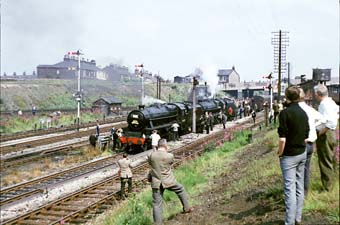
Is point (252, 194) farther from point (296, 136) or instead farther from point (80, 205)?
point (80, 205)

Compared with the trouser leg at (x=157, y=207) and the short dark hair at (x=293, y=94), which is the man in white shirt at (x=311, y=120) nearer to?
the short dark hair at (x=293, y=94)

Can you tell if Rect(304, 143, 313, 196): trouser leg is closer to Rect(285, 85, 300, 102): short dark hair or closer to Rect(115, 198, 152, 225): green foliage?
Rect(285, 85, 300, 102): short dark hair

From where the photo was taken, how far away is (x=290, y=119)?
575 centimetres

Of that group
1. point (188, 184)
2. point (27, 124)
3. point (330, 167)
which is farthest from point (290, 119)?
point (27, 124)

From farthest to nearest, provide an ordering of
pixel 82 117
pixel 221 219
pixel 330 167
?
1. pixel 82 117
2. pixel 221 219
3. pixel 330 167

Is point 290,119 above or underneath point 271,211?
above

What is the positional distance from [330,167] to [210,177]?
6951 mm

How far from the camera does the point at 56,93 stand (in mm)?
65938

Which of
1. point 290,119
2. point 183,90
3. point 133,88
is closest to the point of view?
point 290,119

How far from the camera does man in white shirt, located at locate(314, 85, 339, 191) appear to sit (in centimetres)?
640

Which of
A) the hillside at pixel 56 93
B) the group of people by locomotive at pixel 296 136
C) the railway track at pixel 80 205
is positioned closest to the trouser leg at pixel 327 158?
the group of people by locomotive at pixel 296 136

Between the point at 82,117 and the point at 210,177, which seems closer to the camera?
the point at 210,177

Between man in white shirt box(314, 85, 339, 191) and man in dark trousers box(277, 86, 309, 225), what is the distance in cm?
70

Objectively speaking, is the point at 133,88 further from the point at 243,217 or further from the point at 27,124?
the point at 243,217
